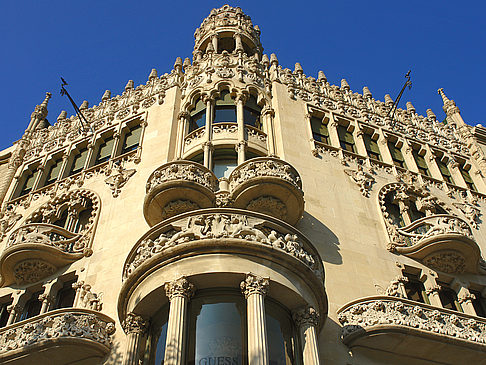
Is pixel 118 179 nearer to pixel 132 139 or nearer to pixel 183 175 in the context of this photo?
pixel 132 139

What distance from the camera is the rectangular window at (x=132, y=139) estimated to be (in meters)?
26.0

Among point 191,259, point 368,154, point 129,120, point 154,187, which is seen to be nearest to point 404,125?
point 368,154

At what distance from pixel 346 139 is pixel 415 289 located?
9.51 meters

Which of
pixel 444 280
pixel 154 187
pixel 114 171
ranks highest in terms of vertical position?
pixel 114 171

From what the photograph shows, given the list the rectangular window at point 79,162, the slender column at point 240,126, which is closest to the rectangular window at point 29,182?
the rectangular window at point 79,162

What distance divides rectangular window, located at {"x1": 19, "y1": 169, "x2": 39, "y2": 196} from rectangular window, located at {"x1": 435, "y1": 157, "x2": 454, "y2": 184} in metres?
21.4

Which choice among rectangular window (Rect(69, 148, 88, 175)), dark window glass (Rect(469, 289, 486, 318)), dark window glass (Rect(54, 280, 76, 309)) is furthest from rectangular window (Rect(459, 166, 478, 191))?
dark window glass (Rect(54, 280, 76, 309))

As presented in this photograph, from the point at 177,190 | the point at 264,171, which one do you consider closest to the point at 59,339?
the point at 177,190

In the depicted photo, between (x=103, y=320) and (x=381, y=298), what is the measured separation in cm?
885

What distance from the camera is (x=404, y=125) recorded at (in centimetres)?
3056

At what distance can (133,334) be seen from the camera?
46.9ft

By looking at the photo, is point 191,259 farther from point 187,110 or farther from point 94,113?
point 94,113

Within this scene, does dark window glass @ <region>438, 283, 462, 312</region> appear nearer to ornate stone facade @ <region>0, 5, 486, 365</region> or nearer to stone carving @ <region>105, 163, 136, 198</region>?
ornate stone facade @ <region>0, 5, 486, 365</region>

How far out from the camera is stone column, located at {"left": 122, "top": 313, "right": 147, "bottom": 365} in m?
13.9
